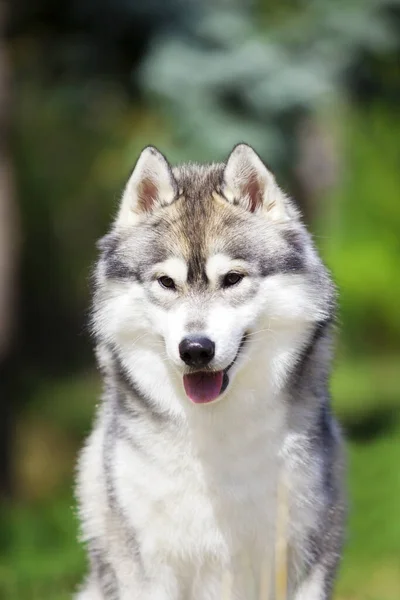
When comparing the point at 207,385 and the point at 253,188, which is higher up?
the point at 253,188

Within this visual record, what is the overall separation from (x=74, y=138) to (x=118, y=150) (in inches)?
86.0

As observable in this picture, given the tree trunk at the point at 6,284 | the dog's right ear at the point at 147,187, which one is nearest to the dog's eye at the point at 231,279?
the dog's right ear at the point at 147,187

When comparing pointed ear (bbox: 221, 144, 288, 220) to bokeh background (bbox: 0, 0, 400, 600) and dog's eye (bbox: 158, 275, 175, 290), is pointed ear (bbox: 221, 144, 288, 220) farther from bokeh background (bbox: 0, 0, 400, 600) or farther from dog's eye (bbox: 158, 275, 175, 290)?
bokeh background (bbox: 0, 0, 400, 600)

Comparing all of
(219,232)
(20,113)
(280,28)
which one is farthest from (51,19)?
(219,232)

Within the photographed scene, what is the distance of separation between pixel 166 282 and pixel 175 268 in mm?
64

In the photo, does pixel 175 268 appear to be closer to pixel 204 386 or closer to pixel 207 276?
pixel 207 276

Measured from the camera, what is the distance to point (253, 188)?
454cm

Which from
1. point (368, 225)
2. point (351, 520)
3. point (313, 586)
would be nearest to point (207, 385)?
point (313, 586)

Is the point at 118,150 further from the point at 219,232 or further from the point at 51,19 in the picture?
the point at 219,232

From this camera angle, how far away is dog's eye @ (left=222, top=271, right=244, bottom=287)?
167 inches

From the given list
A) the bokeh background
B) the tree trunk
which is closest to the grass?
the bokeh background

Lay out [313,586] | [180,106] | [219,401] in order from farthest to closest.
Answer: [180,106] < [313,586] < [219,401]

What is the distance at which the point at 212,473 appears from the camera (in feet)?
14.4

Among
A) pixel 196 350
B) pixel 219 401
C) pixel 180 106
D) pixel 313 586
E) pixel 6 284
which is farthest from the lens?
pixel 6 284
